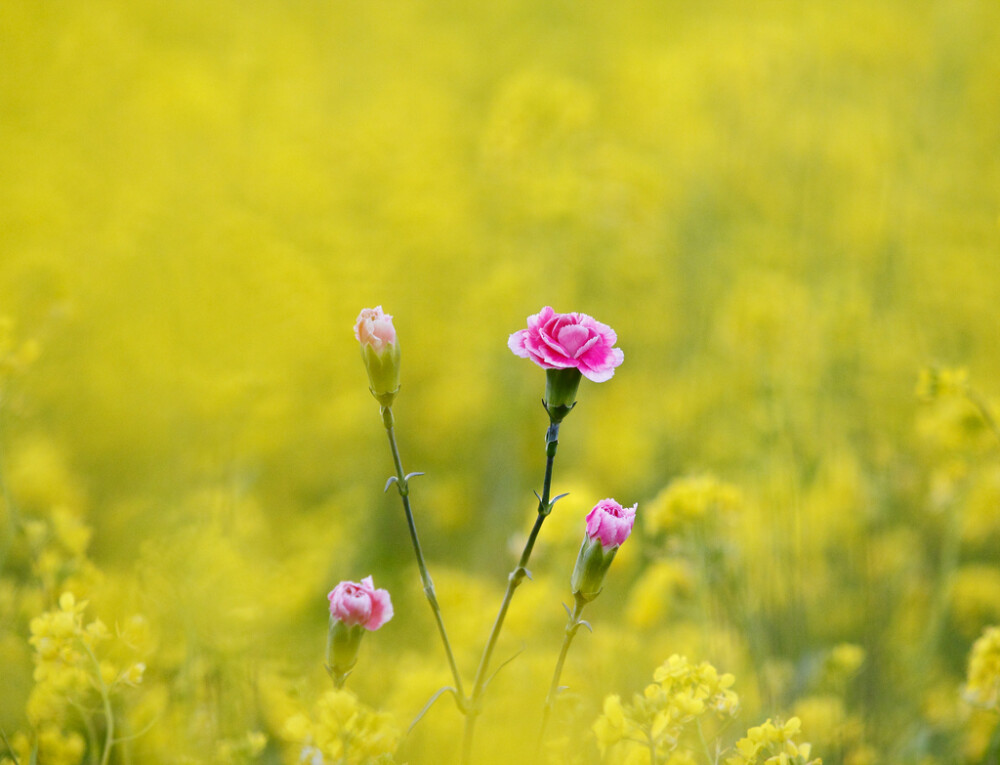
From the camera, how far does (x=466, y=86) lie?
5578mm

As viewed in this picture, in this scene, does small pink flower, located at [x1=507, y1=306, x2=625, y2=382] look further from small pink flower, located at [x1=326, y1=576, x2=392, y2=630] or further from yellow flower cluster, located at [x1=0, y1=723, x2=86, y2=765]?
yellow flower cluster, located at [x1=0, y1=723, x2=86, y2=765]

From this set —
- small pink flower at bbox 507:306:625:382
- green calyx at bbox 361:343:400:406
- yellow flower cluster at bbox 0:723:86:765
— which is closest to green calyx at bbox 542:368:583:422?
small pink flower at bbox 507:306:625:382

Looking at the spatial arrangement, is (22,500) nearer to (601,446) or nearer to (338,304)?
(338,304)

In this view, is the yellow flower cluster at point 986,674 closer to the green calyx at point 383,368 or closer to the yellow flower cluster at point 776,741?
the yellow flower cluster at point 776,741

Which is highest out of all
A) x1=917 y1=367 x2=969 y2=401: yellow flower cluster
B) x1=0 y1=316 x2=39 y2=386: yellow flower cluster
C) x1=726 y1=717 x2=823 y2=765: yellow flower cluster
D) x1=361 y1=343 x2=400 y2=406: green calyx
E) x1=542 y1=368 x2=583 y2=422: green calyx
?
x1=0 y1=316 x2=39 y2=386: yellow flower cluster

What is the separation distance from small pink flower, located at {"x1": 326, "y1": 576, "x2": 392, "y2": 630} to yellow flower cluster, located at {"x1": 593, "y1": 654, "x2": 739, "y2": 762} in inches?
10.3

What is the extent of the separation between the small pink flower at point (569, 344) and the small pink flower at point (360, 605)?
30 cm

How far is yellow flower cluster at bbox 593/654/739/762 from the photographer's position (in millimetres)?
894

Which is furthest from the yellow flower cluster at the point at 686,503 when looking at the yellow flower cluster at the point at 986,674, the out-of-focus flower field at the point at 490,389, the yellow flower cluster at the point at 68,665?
the yellow flower cluster at the point at 68,665

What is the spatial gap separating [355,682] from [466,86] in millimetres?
4624

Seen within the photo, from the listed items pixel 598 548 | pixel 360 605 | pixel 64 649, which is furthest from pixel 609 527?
pixel 64 649

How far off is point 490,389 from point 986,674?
7.07 feet

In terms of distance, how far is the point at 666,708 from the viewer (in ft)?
3.00

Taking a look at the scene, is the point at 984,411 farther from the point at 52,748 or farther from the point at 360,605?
the point at 52,748
